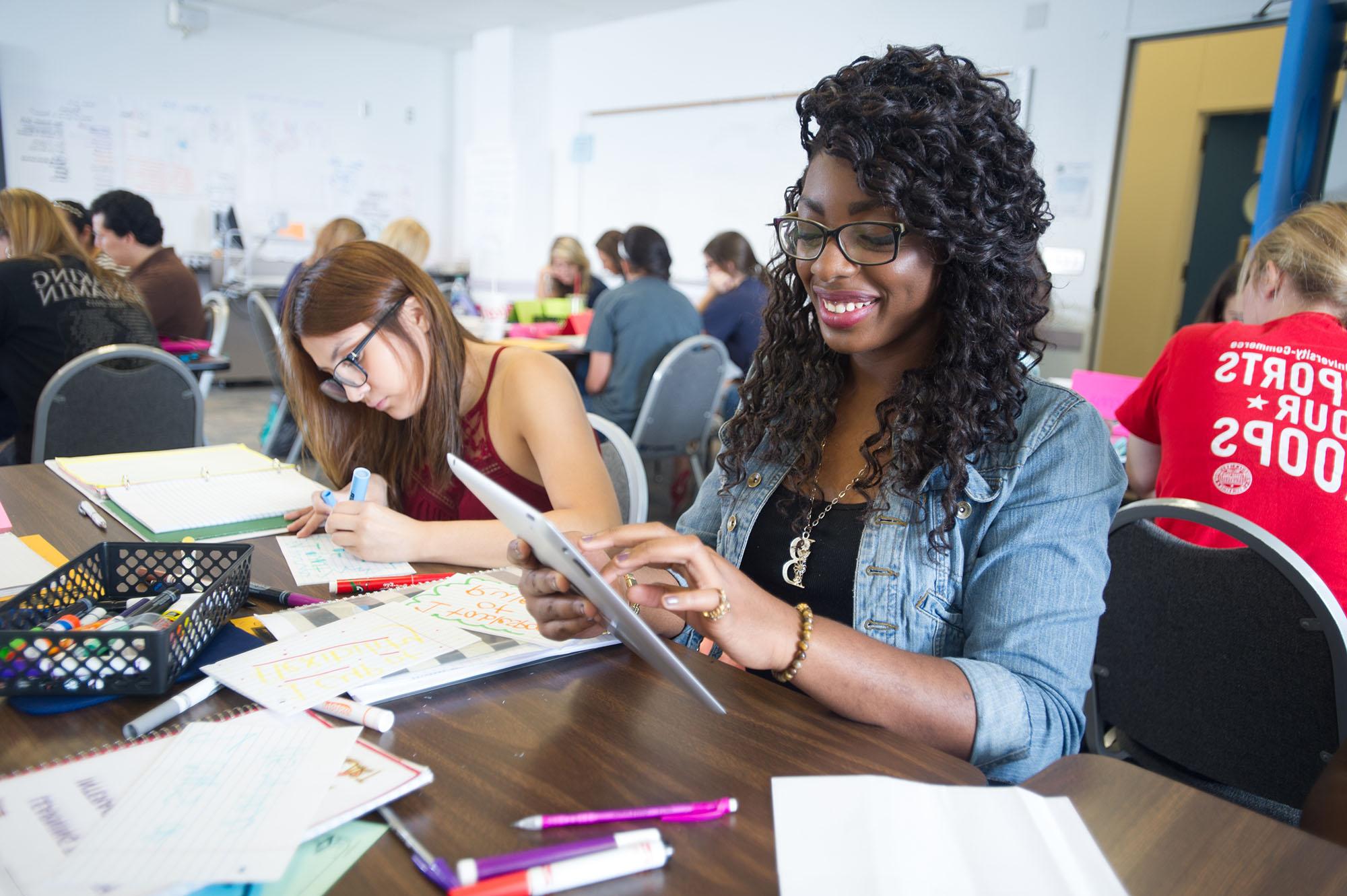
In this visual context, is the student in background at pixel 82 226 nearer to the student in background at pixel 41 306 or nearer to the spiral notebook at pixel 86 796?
the student in background at pixel 41 306

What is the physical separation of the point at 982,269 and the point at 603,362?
2.96 m

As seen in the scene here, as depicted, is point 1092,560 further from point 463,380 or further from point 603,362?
point 603,362

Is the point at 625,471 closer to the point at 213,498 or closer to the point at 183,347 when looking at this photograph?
the point at 213,498

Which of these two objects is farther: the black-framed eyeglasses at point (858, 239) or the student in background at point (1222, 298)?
the student in background at point (1222, 298)

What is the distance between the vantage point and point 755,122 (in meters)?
5.73

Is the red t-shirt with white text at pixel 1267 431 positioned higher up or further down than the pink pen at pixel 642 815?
higher up

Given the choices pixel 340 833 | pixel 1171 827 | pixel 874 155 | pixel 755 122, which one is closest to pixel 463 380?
pixel 874 155

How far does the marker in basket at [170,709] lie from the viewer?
733mm

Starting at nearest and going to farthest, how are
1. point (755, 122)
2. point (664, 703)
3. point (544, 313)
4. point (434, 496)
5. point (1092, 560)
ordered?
point (664, 703), point (1092, 560), point (434, 496), point (544, 313), point (755, 122)

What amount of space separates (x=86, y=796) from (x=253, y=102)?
7.28 meters

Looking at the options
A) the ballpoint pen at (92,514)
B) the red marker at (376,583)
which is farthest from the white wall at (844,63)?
the ballpoint pen at (92,514)

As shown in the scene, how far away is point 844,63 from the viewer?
5.39 meters

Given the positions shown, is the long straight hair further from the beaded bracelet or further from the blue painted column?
the blue painted column

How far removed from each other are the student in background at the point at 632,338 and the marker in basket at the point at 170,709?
305 cm
